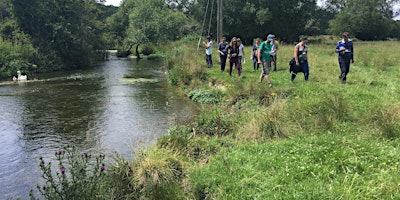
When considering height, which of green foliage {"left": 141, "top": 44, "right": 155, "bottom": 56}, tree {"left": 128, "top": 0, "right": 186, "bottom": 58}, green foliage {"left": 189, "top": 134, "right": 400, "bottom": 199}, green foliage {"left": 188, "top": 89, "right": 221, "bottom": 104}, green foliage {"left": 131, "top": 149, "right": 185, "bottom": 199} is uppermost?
tree {"left": 128, "top": 0, "right": 186, "bottom": 58}

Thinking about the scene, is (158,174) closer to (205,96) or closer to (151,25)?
(205,96)

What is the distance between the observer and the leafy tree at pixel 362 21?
50.2 m

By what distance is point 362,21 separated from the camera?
165 ft

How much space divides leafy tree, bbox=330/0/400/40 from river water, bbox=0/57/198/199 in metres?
39.4

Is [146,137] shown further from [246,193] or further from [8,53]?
[8,53]

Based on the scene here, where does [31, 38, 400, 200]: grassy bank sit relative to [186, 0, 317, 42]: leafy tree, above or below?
below

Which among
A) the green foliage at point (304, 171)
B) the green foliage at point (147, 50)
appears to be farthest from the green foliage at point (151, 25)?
the green foliage at point (304, 171)

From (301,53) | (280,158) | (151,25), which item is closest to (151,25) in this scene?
(151,25)

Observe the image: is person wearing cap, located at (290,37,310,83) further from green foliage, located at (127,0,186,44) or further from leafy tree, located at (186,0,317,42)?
green foliage, located at (127,0,186,44)

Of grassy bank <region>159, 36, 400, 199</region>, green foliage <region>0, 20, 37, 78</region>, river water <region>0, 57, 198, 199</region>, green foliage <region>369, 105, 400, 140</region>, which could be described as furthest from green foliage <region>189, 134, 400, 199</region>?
green foliage <region>0, 20, 37, 78</region>

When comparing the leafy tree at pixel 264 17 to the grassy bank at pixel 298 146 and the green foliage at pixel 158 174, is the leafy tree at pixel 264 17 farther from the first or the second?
the green foliage at pixel 158 174

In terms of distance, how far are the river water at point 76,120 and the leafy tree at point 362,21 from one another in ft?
129

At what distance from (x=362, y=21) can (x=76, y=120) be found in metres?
48.6

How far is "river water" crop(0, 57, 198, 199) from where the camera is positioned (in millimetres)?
8039
